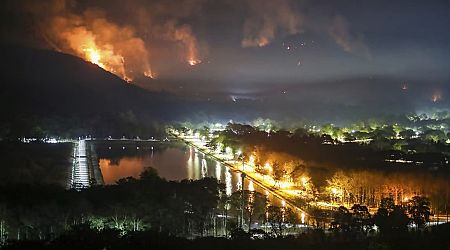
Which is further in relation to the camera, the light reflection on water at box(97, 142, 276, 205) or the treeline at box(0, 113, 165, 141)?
the treeline at box(0, 113, 165, 141)

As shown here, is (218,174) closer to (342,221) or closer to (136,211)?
(136,211)

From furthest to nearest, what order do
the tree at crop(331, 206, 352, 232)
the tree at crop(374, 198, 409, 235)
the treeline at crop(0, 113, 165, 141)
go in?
the treeline at crop(0, 113, 165, 141) → the tree at crop(331, 206, 352, 232) → the tree at crop(374, 198, 409, 235)

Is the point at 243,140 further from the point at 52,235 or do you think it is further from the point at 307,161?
the point at 52,235

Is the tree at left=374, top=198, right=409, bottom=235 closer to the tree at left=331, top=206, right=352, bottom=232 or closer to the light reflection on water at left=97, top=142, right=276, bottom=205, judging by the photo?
the tree at left=331, top=206, right=352, bottom=232

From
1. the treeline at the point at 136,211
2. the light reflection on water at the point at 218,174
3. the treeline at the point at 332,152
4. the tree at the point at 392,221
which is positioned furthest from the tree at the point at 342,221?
the treeline at the point at 332,152

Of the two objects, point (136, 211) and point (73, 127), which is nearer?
point (136, 211)

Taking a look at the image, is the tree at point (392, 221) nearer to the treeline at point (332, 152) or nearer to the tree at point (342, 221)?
the tree at point (342, 221)

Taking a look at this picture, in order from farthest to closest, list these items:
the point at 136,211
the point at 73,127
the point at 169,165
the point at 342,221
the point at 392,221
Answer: the point at 73,127 → the point at 169,165 → the point at 136,211 → the point at 342,221 → the point at 392,221

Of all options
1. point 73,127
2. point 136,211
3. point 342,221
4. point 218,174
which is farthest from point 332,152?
point 73,127

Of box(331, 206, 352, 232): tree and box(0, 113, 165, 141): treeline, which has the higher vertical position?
box(0, 113, 165, 141): treeline

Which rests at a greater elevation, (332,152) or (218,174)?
(332,152)

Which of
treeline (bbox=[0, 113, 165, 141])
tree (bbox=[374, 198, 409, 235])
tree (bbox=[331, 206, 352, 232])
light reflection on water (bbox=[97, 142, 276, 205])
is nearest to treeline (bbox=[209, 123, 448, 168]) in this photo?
light reflection on water (bbox=[97, 142, 276, 205])
